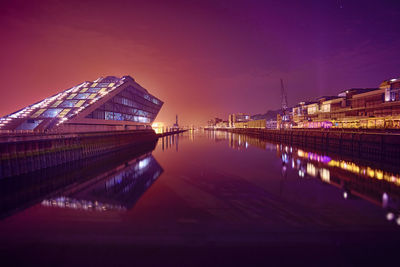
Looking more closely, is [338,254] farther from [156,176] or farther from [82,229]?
[156,176]

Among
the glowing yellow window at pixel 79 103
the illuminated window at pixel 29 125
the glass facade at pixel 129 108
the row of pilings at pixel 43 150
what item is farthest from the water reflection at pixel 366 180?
the glowing yellow window at pixel 79 103

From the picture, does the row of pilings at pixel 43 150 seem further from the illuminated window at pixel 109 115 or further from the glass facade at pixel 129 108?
the illuminated window at pixel 109 115

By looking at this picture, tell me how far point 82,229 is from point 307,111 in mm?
113605

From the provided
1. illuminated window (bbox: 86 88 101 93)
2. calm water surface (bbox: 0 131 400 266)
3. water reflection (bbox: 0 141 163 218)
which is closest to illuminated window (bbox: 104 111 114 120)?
illuminated window (bbox: 86 88 101 93)

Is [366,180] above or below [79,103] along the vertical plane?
below

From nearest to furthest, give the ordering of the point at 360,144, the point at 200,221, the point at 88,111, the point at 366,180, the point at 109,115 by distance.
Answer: the point at 200,221 → the point at 366,180 → the point at 360,144 → the point at 88,111 → the point at 109,115

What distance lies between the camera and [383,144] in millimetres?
25875

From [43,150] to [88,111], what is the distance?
3050cm

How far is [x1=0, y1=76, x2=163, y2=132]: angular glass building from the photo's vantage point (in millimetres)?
42312

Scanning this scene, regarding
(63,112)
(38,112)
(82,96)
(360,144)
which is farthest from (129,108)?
(360,144)

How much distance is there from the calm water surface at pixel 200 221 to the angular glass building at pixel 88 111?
70.8ft

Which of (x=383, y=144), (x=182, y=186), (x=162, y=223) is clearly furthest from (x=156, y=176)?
(x=383, y=144)

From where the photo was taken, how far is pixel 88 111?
1895 inches

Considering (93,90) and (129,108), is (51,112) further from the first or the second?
(129,108)
